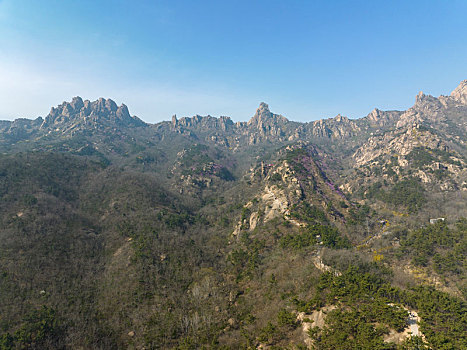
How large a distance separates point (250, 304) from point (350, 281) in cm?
2761

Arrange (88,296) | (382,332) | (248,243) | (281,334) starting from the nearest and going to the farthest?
(382,332)
(281,334)
(88,296)
(248,243)

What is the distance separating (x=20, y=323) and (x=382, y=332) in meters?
87.8

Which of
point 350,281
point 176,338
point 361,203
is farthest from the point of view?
point 361,203

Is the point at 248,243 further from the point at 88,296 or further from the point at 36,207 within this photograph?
the point at 36,207

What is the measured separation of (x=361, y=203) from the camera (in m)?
137

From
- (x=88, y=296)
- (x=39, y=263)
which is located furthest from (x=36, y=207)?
(x=88, y=296)

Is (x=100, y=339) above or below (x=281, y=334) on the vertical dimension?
below

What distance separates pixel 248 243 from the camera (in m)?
93.1

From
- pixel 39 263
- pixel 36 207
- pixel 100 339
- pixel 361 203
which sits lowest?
pixel 100 339

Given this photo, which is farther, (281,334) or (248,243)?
(248,243)

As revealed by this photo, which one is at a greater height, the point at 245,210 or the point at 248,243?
the point at 245,210

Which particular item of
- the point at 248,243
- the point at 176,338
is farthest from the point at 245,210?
the point at 176,338

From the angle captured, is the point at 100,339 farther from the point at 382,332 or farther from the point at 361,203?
the point at 361,203

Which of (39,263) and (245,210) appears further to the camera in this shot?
(245,210)
